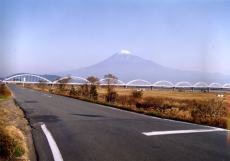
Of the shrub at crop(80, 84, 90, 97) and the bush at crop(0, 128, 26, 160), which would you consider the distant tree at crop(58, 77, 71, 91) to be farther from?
the bush at crop(0, 128, 26, 160)

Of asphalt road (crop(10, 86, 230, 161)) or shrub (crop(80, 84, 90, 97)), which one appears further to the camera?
shrub (crop(80, 84, 90, 97))

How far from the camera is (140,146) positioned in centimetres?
820

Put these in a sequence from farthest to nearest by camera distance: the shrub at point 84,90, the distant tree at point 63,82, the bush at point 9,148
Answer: the distant tree at point 63,82
the shrub at point 84,90
the bush at point 9,148

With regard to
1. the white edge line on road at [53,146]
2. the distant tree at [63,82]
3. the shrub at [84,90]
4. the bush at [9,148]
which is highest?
the distant tree at [63,82]

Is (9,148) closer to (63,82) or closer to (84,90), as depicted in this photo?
(84,90)

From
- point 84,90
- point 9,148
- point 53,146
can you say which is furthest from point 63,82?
point 9,148

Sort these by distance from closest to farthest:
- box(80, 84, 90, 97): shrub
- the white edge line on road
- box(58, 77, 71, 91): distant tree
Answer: the white edge line on road < box(80, 84, 90, 97): shrub < box(58, 77, 71, 91): distant tree

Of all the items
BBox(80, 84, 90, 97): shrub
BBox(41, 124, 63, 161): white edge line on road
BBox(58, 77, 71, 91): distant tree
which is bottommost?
BBox(41, 124, 63, 161): white edge line on road

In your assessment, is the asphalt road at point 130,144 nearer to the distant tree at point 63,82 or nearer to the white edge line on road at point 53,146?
the white edge line on road at point 53,146

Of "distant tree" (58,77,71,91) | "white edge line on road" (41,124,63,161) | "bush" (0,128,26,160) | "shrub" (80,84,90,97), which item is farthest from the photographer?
"distant tree" (58,77,71,91)

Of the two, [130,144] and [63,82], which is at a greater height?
[63,82]

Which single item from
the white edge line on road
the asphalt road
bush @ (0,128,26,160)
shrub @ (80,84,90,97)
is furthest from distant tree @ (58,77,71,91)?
bush @ (0,128,26,160)

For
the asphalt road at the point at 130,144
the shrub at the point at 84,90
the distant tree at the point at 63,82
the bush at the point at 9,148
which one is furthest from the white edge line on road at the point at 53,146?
the distant tree at the point at 63,82

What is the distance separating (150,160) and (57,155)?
2.01 m
